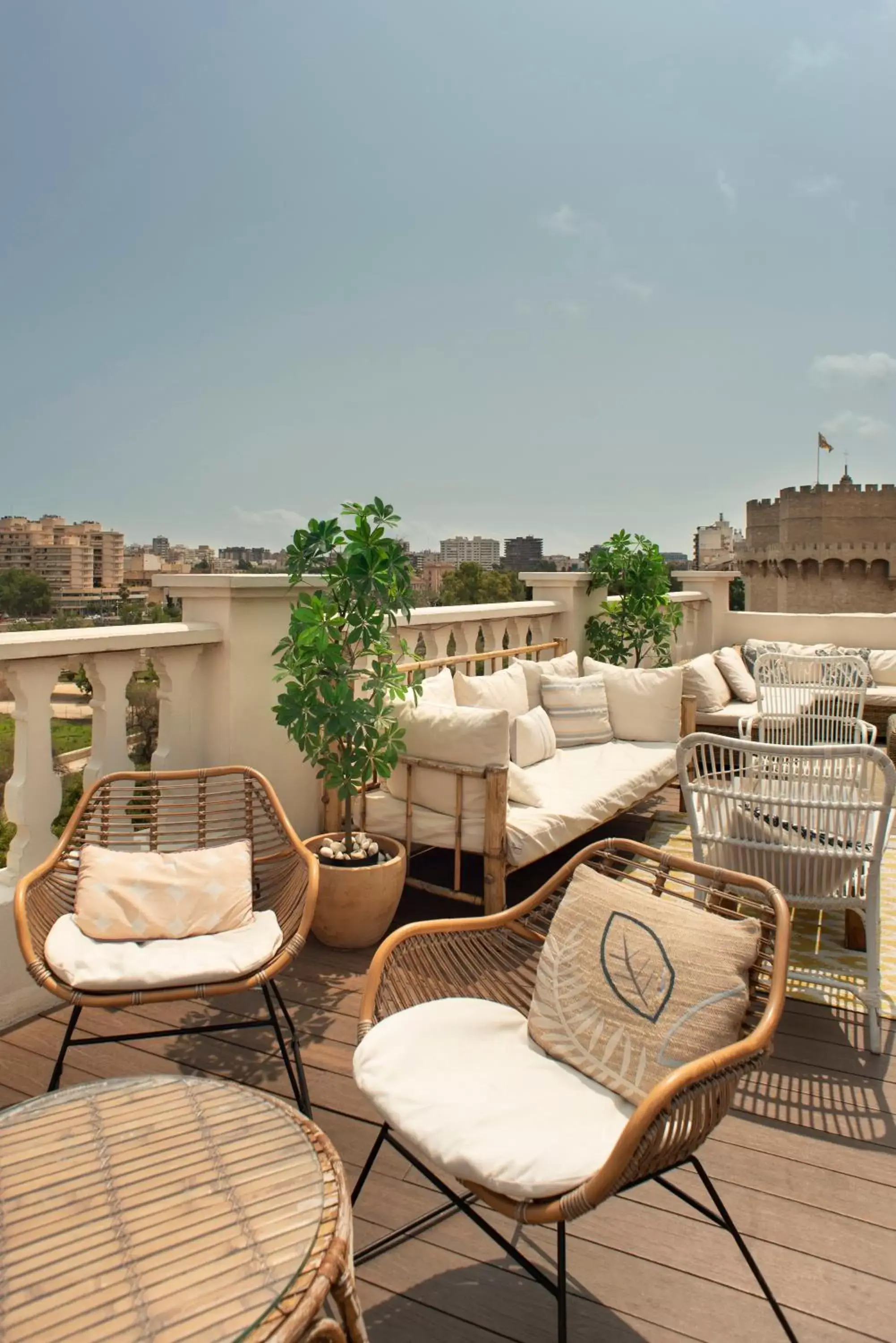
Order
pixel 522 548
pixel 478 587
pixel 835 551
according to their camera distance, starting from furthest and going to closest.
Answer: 1. pixel 522 548
2. pixel 478 587
3. pixel 835 551

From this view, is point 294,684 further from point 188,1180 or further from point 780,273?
point 780,273

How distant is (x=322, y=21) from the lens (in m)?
8.53

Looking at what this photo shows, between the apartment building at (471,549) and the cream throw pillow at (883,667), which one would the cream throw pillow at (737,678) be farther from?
the apartment building at (471,549)

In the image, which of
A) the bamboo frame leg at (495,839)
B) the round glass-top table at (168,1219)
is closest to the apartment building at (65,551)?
the bamboo frame leg at (495,839)

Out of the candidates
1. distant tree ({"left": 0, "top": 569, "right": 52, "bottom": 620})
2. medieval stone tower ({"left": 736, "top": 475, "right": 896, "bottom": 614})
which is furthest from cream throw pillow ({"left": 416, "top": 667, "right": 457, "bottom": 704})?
distant tree ({"left": 0, "top": 569, "right": 52, "bottom": 620})

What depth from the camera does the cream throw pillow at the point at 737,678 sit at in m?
6.49

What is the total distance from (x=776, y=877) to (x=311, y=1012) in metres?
1.38

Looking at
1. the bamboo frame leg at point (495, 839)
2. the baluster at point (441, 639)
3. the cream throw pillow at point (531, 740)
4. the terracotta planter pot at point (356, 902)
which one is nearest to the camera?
the terracotta planter pot at point (356, 902)

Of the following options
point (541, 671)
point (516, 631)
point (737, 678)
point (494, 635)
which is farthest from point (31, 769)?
point (737, 678)

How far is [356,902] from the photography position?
2.73 metres

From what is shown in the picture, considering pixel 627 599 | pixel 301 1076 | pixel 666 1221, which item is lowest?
pixel 666 1221

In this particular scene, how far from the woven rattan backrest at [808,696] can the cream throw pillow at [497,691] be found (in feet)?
3.76

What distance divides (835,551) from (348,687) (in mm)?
32108

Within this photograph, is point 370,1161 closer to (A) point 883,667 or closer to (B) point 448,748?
(B) point 448,748
